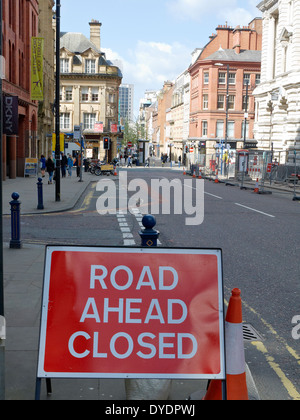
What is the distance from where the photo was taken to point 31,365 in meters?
4.66

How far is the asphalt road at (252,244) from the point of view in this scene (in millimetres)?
5188

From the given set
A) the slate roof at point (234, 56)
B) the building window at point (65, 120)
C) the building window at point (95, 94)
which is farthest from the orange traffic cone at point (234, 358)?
the building window at point (95, 94)

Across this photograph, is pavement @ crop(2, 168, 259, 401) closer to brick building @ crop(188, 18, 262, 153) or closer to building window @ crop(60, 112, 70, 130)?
brick building @ crop(188, 18, 262, 153)

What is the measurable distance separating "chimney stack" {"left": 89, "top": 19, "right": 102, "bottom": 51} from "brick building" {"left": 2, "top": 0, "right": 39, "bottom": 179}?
46807 millimetres

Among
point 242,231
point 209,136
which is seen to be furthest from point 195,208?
point 209,136

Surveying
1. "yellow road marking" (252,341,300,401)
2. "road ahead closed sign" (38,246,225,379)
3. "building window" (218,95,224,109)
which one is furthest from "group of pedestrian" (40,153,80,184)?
"building window" (218,95,224,109)

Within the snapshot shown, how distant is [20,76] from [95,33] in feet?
175

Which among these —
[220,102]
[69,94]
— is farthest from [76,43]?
[220,102]

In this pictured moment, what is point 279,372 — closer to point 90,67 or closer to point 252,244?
point 252,244

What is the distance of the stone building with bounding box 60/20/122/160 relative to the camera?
79.1 m

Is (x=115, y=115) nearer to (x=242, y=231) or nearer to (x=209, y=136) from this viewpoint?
(x=209, y=136)

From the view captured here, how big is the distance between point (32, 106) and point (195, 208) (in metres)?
24.4

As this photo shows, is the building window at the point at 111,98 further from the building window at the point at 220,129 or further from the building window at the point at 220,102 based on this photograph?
the building window at the point at 220,129

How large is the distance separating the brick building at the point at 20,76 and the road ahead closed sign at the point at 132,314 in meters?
28.4
